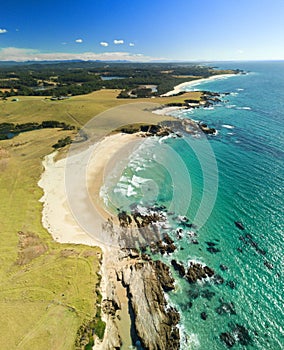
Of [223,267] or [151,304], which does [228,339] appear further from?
[223,267]

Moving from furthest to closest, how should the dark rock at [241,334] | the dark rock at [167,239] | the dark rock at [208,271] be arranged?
1. the dark rock at [167,239]
2. the dark rock at [208,271]
3. the dark rock at [241,334]

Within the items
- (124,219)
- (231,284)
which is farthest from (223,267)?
(124,219)

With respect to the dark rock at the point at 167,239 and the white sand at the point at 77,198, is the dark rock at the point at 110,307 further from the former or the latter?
the dark rock at the point at 167,239

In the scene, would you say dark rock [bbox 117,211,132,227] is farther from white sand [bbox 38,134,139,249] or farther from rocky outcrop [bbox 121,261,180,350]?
rocky outcrop [bbox 121,261,180,350]

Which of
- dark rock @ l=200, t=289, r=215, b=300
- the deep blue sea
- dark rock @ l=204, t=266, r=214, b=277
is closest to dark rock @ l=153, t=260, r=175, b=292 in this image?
the deep blue sea

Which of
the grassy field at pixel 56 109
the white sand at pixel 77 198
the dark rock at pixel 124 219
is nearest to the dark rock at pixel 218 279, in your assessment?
the dark rock at pixel 124 219

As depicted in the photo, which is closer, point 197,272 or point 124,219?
point 197,272
